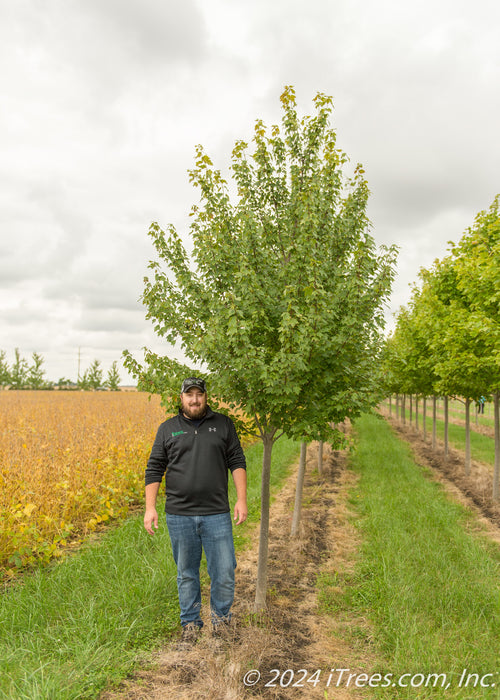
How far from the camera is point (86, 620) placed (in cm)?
398

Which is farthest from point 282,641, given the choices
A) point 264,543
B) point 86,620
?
point 86,620

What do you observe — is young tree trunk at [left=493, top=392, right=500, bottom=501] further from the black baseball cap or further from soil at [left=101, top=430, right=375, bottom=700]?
the black baseball cap

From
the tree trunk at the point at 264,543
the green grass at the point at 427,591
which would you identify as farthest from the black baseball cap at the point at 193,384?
the green grass at the point at 427,591

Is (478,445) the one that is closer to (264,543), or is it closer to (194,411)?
(264,543)

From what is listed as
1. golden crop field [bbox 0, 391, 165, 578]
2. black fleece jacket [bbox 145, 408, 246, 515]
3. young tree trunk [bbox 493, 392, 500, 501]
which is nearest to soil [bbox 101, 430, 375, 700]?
black fleece jacket [bbox 145, 408, 246, 515]

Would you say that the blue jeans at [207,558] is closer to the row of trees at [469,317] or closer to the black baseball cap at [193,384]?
the black baseball cap at [193,384]

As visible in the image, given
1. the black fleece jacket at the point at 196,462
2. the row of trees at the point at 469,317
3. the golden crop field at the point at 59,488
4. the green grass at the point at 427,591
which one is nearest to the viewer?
the green grass at the point at 427,591

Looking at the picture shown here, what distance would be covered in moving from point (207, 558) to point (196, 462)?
2.96ft

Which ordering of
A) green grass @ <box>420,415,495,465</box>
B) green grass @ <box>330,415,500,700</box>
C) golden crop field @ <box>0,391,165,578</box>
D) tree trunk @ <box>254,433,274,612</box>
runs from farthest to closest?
green grass @ <box>420,415,495,465</box> < golden crop field @ <box>0,391,165,578</box> < tree trunk @ <box>254,433,274,612</box> < green grass @ <box>330,415,500,700</box>

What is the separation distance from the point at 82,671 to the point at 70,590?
1.50 m

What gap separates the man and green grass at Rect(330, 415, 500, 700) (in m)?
1.54

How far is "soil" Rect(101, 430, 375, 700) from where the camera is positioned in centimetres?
327

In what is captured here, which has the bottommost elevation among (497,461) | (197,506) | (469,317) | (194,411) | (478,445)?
(478,445)

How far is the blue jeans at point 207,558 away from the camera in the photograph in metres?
3.88
